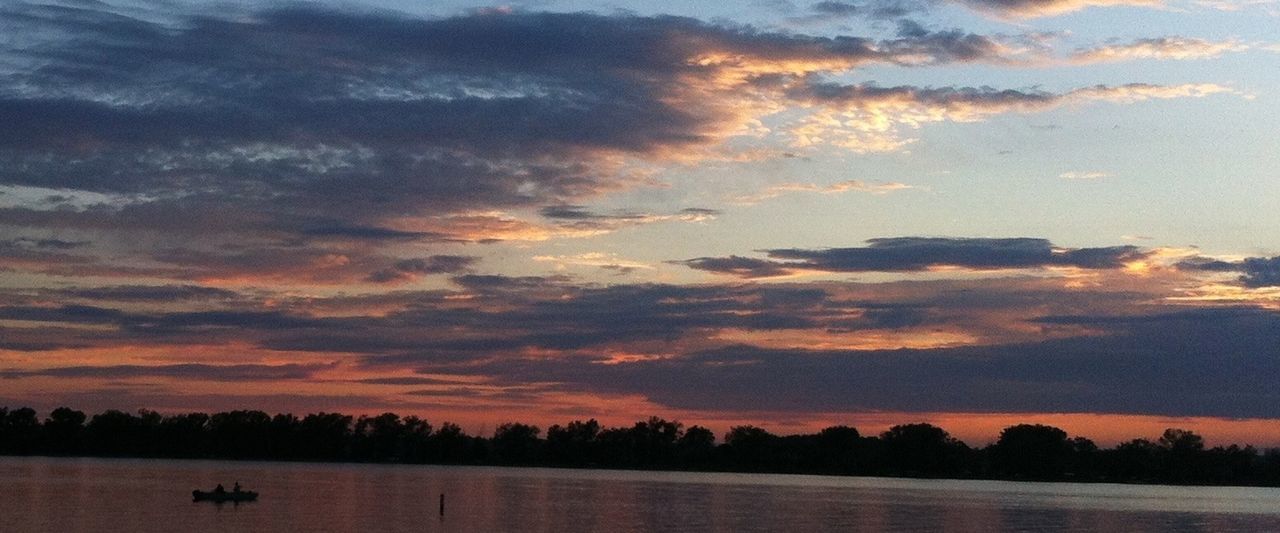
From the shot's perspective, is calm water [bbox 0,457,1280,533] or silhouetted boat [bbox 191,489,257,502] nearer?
calm water [bbox 0,457,1280,533]

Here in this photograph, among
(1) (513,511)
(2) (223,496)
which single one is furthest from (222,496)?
(1) (513,511)

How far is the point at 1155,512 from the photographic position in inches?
5285

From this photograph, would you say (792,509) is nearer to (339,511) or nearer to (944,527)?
(944,527)

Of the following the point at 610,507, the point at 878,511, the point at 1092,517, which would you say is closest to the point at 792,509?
the point at 878,511

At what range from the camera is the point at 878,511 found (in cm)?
11625

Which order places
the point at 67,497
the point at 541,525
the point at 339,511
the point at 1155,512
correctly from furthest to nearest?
the point at 1155,512
the point at 67,497
the point at 339,511
the point at 541,525

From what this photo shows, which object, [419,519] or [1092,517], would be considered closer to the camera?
[419,519]

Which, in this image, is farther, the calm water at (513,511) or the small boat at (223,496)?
the small boat at (223,496)

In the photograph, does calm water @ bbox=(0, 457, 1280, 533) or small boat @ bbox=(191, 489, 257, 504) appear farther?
small boat @ bbox=(191, 489, 257, 504)

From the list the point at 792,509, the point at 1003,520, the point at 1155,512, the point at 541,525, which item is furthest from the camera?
the point at 1155,512

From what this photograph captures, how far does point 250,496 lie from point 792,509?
41.5m

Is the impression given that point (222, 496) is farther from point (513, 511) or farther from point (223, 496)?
point (513, 511)

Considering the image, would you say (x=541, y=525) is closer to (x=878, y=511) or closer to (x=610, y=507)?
(x=610, y=507)

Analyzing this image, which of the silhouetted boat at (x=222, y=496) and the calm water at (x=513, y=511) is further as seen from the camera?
the silhouetted boat at (x=222, y=496)
